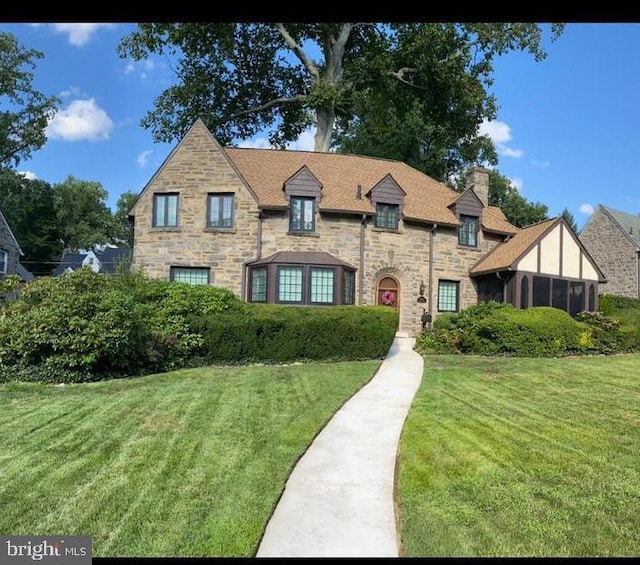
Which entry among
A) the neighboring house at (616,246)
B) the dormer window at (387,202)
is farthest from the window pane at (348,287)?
the neighboring house at (616,246)

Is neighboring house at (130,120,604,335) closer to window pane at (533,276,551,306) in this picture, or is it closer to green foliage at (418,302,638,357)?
window pane at (533,276,551,306)

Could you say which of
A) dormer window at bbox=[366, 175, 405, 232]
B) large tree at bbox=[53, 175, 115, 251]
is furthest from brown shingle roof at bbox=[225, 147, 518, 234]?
large tree at bbox=[53, 175, 115, 251]

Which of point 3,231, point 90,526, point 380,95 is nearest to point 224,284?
point 90,526

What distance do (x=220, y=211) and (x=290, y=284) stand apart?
13.4 feet

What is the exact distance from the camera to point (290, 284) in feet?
60.1

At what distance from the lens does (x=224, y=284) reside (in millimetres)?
19062

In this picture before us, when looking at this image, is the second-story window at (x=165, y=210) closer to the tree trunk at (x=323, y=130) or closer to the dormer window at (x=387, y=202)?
the dormer window at (x=387, y=202)

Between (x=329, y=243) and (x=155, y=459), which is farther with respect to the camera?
(x=329, y=243)

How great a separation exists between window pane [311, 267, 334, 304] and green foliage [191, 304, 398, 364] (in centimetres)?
407

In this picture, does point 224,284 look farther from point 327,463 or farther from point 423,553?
point 423,553

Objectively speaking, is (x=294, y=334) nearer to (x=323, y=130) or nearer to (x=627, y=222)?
(x=323, y=130)

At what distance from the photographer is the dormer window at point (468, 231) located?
22.2m

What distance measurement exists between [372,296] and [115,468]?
50.9 feet

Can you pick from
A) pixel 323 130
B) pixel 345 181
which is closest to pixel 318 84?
pixel 323 130
